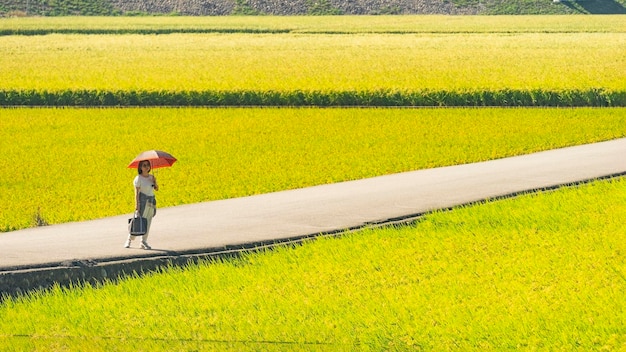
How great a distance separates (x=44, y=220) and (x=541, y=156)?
930 cm

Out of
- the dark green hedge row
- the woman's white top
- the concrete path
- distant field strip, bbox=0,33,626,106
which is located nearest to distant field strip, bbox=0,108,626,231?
the concrete path

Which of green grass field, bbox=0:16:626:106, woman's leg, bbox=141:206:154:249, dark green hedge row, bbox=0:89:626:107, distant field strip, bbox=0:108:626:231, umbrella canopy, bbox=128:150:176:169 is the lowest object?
green grass field, bbox=0:16:626:106

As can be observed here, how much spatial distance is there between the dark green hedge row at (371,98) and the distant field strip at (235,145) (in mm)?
1258

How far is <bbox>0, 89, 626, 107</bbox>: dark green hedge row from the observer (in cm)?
2933

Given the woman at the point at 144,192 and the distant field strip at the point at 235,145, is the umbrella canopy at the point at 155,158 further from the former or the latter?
the distant field strip at the point at 235,145

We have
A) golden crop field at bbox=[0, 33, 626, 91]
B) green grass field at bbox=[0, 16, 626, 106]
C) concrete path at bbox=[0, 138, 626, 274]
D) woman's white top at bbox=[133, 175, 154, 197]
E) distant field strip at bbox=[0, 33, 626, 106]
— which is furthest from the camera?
golden crop field at bbox=[0, 33, 626, 91]

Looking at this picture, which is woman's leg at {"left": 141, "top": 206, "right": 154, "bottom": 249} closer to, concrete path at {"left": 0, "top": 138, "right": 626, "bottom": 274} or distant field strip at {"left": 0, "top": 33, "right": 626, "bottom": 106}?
concrete path at {"left": 0, "top": 138, "right": 626, "bottom": 274}

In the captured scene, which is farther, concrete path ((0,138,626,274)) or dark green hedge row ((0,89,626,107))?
dark green hedge row ((0,89,626,107))

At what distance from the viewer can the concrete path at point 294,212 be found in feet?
36.5

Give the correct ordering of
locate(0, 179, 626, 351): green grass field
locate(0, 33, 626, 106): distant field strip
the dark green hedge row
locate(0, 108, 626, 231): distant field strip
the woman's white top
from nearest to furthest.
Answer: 1. locate(0, 179, 626, 351): green grass field
2. the woman's white top
3. locate(0, 108, 626, 231): distant field strip
4. the dark green hedge row
5. locate(0, 33, 626, 106): distant field strip

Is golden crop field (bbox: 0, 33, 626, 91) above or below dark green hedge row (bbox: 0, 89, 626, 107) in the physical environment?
below

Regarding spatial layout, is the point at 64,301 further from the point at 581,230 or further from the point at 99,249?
the point at 581,230

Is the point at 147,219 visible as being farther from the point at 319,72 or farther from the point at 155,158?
the point at 319,72

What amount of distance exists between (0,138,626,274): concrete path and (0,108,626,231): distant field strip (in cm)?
98
